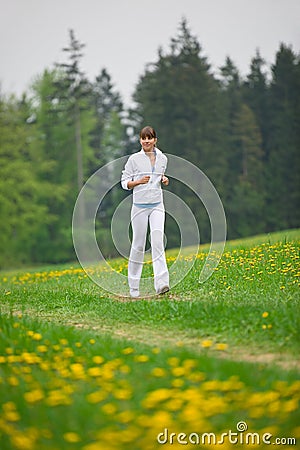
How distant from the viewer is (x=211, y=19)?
4503 cm

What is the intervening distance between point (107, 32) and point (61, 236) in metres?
16.0

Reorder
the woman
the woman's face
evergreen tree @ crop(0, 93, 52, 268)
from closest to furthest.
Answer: the woman's face < the woman < evergreen tree @ crop(0, 93, 52, 268)

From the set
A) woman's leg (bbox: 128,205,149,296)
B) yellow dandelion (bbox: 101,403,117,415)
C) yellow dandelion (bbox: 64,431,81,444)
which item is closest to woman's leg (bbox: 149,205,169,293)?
woman's leg (bbox: 128,205,149,296)

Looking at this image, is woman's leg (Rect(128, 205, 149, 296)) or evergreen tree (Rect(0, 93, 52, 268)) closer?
woman's leg (Rect(128, 205, 149, 296))

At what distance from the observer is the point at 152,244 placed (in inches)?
360

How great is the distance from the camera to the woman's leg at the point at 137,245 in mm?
9242

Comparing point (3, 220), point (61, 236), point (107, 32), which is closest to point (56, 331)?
point (3, 220)

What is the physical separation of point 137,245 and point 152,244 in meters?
0.33

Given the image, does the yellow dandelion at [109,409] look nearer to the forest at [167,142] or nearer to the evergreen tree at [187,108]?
the forest at [167,142]

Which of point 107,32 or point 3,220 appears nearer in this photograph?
point 3,220

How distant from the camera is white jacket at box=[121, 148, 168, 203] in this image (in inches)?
358

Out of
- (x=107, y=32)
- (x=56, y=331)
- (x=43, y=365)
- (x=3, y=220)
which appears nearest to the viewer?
(x=43, y=365)

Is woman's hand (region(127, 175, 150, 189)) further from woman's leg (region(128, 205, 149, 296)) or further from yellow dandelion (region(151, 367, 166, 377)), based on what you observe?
yellow dandelion (region(151, 367, 166, 377))

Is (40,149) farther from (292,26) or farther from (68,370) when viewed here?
(68,370)
